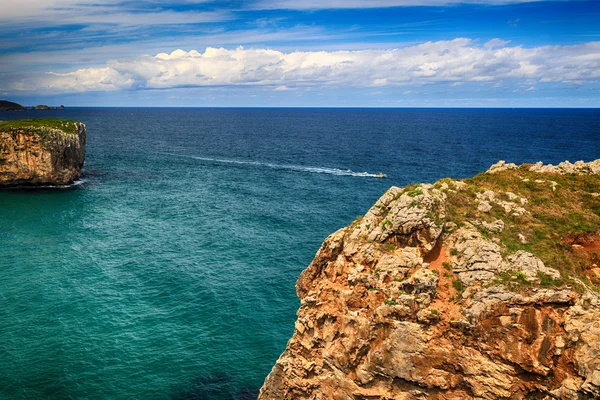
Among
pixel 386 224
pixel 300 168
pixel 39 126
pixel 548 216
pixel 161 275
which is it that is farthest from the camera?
pixel 300 168

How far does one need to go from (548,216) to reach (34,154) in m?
119

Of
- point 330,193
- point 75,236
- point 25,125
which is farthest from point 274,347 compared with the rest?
point 25,125

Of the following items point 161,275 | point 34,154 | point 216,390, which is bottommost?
point 216,390

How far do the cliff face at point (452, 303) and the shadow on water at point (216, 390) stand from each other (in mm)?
9850

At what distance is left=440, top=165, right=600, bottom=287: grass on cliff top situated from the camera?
29.1 meters

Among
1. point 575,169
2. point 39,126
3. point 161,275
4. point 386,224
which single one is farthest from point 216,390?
point 39,126

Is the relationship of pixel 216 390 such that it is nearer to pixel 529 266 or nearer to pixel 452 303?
pixel 452 303

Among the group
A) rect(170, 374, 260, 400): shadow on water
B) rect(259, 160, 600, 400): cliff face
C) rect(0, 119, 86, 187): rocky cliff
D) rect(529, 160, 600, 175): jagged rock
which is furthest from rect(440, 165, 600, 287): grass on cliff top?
rect(0, 119, 86, 187): rocky cliff

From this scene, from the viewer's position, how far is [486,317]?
25.6 meters

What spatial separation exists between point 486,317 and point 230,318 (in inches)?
1393

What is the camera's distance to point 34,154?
110m

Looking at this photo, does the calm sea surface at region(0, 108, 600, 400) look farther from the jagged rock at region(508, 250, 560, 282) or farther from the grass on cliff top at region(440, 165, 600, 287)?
the jagged rock at region(508, 250, 560, 282)

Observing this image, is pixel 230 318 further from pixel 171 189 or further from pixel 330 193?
pixel 171 189

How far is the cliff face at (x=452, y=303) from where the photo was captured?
24781 millimetres
